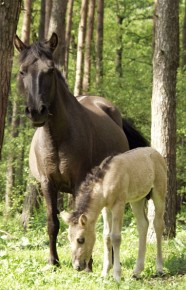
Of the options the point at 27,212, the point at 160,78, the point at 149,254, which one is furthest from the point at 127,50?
the point at 149,254

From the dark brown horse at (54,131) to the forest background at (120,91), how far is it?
278 inches

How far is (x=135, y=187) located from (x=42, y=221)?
892cm

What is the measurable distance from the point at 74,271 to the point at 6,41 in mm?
3481

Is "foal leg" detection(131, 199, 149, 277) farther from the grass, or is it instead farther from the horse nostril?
the horse nostril

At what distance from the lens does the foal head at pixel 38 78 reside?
7305mm

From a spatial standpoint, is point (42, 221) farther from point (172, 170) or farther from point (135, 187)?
point (135, 187)

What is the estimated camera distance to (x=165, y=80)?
10.8 metres

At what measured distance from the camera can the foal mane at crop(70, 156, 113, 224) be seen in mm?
7223

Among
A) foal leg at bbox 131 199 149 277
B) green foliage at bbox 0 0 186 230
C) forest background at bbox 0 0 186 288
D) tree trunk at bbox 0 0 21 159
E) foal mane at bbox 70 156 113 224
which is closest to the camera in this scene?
tree trunk at bbox 0 0 21 159

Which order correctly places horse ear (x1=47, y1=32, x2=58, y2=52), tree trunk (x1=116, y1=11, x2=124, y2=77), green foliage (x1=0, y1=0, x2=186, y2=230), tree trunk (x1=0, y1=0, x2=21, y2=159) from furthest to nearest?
tree trunk (x1=116, y1=11, x2=124, y2=77), green foliage (x1=0, y1=0, x2=186, y2=230), horse ear (x1=47, y1=32, x2=58, y2=52), tree trunk (x1=0, y1=0, x2=21, y2=159)

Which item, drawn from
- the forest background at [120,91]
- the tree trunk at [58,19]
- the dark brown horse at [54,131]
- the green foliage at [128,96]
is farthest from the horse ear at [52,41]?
the green foliage at [128,96]

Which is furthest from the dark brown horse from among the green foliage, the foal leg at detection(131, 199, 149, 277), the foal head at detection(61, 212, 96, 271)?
the green foliage

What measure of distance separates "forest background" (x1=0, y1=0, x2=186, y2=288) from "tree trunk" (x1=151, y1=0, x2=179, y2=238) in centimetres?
500

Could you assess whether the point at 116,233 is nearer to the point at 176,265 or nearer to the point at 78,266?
the point at 78,266
